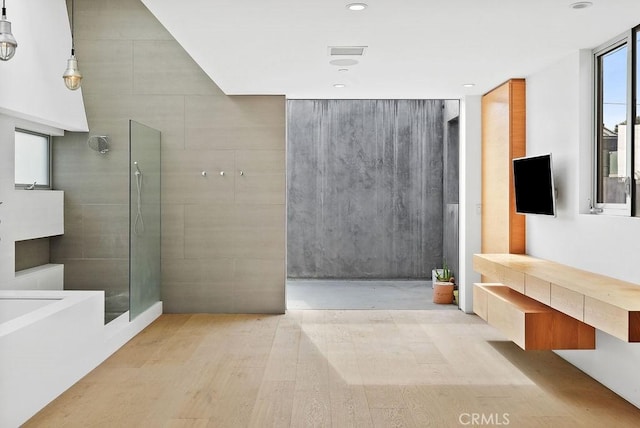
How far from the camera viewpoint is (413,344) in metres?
4.84

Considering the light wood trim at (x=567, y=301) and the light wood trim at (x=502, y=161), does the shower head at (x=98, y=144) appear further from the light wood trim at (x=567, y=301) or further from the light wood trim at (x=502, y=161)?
the light wood trim at (x=567, y=301)

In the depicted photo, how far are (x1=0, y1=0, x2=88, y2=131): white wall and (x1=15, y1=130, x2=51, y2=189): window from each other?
0.33 m

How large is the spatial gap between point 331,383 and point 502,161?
9.31 ft

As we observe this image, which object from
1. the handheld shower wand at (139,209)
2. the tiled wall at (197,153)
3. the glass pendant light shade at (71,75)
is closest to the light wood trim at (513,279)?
the tiled wall at (197,153)

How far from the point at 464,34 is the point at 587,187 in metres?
1.44

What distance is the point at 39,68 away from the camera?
4809 millimetres

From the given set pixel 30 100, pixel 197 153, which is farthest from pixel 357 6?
pixel 197 153

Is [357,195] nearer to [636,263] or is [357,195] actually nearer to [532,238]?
[532,238]

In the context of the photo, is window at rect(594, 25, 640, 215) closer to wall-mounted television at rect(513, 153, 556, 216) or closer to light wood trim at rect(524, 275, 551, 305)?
wall-mounted television at rect(513, 153, 556, 216)

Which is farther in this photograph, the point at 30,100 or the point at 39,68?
the point at 39,68

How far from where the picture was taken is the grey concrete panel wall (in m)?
8.30

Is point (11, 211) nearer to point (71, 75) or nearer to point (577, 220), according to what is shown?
point (71, 75)

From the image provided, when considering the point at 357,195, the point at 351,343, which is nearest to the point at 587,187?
the point at 351,343

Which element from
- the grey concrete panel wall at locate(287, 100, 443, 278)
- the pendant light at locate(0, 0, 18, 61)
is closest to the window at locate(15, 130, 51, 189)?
the pendant light at locate(0, 0, 18, 61)
